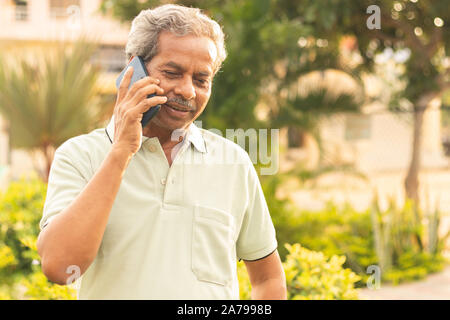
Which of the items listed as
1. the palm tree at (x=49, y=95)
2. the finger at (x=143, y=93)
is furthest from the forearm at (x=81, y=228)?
the palm tree at (x=49, y=95)

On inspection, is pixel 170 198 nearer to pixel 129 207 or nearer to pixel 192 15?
pixel 129 207

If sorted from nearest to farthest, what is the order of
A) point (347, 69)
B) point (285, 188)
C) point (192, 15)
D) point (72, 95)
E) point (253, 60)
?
point (192, 15)
point (72, 95)
point (253, 60)
point (285, 188)
point (347, 69)

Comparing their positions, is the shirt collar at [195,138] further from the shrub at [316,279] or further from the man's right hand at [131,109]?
the shrub at [316,279]

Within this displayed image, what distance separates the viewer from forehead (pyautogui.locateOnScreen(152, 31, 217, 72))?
119 cm

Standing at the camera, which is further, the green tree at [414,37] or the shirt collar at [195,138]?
the green tree at [414,37]

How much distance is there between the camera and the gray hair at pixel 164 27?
3.97 feet

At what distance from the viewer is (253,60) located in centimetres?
507

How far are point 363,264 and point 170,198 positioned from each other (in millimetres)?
4002

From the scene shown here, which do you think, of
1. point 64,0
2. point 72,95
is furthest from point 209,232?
point 64,0

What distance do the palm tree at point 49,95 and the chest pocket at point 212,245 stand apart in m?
3.64

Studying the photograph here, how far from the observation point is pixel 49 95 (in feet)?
15.0

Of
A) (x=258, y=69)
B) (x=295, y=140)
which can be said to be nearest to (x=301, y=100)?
(x=258, y=69)
